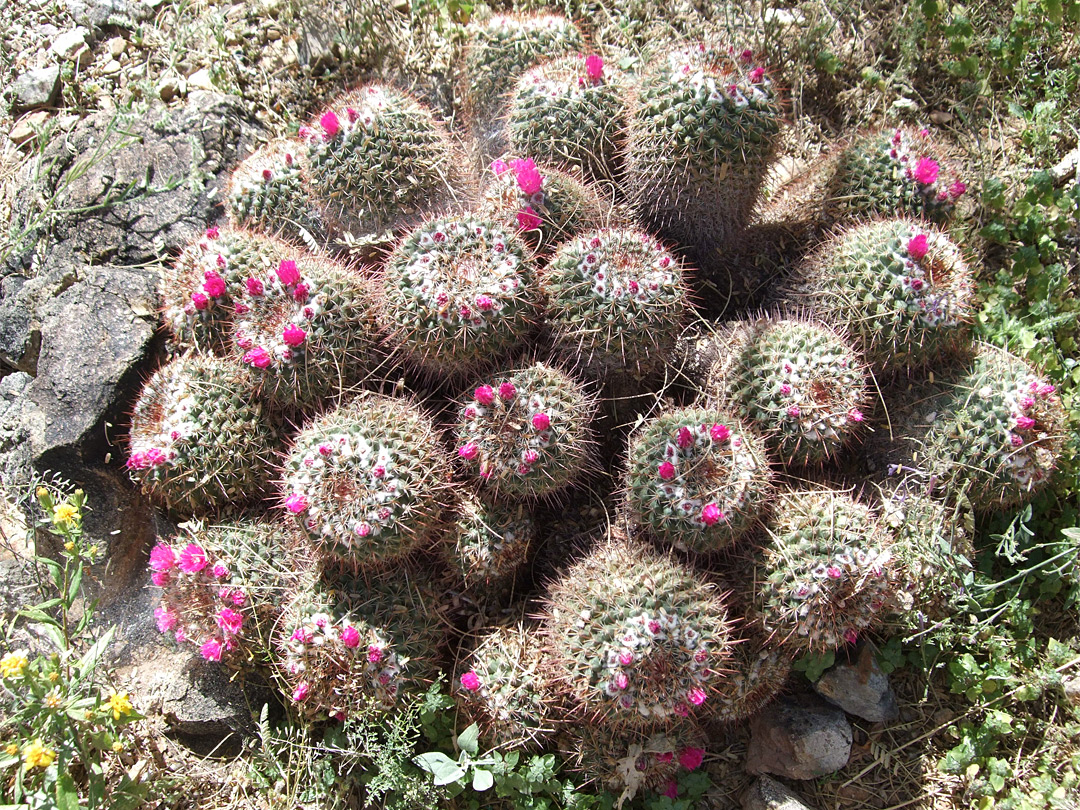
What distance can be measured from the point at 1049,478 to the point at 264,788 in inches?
159

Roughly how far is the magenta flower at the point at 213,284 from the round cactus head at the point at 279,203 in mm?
541

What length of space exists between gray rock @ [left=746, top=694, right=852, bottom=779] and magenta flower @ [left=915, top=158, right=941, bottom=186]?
2695mm

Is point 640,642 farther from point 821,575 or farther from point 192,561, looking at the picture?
point 192,561

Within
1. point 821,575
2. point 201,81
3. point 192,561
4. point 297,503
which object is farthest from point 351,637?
point 201,81

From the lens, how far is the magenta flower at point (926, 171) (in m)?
3.98

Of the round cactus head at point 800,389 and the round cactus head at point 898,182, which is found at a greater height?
the round cactus head at point 898,182

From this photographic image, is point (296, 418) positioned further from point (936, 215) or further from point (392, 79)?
point (936, 215)

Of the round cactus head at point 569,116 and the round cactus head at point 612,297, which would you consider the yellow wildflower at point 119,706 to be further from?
the round cactus head at point 569,116

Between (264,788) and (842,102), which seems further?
(842,102)

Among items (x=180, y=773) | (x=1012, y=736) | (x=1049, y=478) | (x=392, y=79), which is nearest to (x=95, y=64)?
(x=392, y=79)

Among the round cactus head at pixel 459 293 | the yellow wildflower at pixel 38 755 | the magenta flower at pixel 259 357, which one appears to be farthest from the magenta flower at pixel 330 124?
the yellow wildflower at pixel 38 755

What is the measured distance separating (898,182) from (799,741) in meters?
2.85

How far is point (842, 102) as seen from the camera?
5.09 m

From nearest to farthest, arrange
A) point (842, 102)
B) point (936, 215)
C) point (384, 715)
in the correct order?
point (384, 715) < point (936, 215) < point (842, 102)
